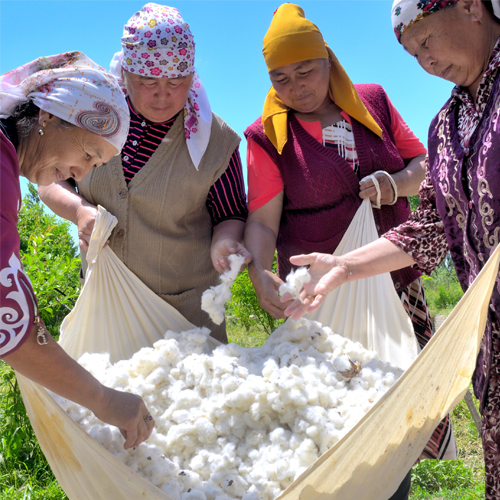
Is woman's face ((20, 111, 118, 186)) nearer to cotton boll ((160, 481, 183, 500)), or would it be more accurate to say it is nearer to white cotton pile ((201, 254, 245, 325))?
white cotton pile ((201, 254, 245, 325))

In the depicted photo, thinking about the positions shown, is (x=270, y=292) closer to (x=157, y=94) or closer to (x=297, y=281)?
(x=297, y=281)

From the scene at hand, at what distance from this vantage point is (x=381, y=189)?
2.05m

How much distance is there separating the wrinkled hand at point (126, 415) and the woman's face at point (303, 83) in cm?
141

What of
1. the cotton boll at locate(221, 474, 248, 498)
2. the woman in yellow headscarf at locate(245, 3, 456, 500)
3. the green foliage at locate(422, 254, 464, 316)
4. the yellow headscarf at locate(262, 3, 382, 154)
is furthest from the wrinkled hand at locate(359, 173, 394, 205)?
the green foliage at locate(422, 254, 464, 316)

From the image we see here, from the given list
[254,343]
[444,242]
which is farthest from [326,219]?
[254,343]

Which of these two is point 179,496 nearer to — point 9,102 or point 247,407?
point 247,407

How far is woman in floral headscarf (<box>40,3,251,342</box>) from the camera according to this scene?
1.92 meters

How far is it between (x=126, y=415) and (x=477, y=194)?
114cm

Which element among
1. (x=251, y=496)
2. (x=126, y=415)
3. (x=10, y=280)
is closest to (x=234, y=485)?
(x=251, y=496)

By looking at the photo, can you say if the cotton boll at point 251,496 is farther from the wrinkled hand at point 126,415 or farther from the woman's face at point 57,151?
the woman's face at point 57,151

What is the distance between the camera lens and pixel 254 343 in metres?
4.86

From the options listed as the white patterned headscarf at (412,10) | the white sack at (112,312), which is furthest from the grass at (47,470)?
the white patterned headscarf at (412,10)

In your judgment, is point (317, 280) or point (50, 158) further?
point (317, 280)

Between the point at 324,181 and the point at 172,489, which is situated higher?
the point at 324,181
